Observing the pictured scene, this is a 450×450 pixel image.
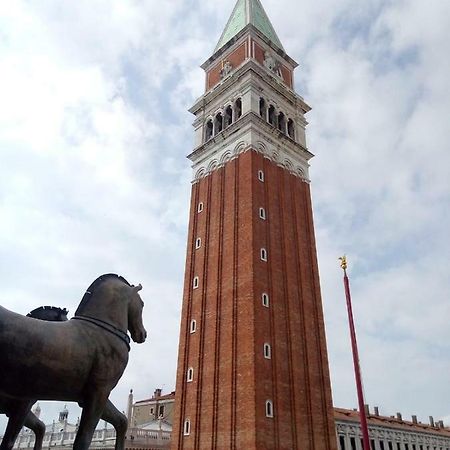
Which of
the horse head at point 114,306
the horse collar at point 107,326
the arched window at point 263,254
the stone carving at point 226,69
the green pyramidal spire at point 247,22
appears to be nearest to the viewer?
the horse collar at point 107,326

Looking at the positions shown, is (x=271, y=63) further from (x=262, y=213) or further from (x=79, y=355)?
(x=79, y=355)

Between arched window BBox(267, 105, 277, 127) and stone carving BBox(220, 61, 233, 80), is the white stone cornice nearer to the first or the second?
arched window BBox(267, 105, 277, 127)

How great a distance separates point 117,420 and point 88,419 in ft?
2.23

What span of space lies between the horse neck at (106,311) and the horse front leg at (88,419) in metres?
0.90

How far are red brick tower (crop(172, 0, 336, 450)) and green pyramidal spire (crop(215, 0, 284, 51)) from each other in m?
1.83

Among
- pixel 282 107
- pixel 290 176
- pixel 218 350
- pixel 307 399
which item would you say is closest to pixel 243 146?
pixel 290 176

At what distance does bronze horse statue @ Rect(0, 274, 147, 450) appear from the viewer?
5.24m

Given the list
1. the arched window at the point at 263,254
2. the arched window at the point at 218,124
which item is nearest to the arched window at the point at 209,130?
the arched window at the point at 218,124

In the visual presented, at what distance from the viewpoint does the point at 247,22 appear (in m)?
38.3

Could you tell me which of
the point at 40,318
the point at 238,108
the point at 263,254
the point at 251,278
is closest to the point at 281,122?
the point at 238,108

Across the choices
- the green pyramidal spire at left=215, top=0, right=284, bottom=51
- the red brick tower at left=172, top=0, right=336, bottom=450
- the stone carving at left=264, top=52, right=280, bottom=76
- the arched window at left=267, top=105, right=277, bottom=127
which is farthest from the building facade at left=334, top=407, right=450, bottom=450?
the green pyramidal spire at left=215, top=0, right=284, bottom=51

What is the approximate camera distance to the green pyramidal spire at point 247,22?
128 feet

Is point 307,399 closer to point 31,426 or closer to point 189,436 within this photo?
point 189,436

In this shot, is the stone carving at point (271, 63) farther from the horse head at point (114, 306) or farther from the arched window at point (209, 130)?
the horse head at point (114, 306)
